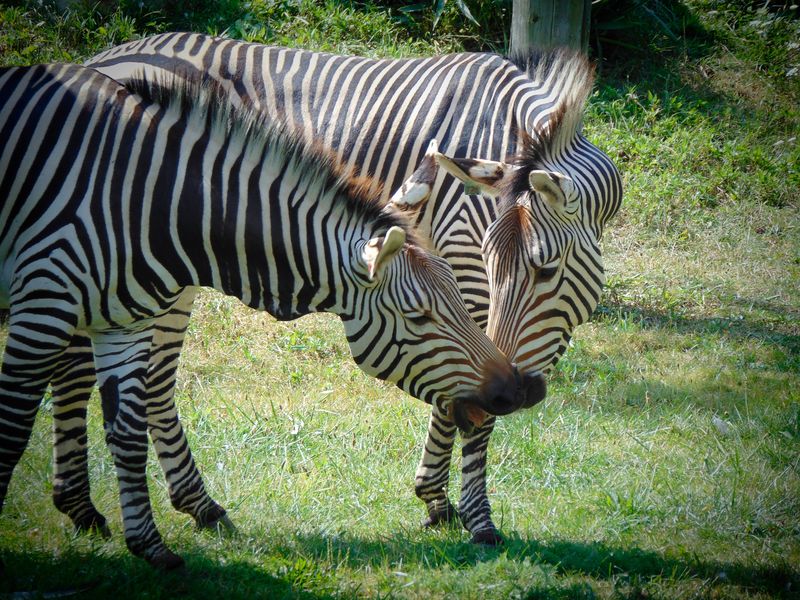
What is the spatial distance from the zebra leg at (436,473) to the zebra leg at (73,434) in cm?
188

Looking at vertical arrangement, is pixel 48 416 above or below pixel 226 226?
below

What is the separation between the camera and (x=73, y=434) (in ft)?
15.4

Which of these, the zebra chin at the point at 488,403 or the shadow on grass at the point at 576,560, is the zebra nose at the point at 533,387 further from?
the shadow on grass at the point at 576,560

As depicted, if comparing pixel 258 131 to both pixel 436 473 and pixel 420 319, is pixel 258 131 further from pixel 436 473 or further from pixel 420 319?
pixel 436 473

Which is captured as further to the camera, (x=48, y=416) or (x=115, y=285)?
(x=48, y=416)

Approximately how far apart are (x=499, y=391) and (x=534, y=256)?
2.98 ft

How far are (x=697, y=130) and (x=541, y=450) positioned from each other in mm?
7038

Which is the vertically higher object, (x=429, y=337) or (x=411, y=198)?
(x=411, y=198)

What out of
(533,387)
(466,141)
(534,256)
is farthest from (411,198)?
(533,387)

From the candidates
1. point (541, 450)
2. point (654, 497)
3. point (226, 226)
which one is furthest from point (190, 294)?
point (654, 497)

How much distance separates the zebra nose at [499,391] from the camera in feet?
13.4

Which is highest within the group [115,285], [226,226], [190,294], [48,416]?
[226,226]

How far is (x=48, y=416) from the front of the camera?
6.28 metres

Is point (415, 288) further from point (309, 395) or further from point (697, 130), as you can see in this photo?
point (697, 130)
